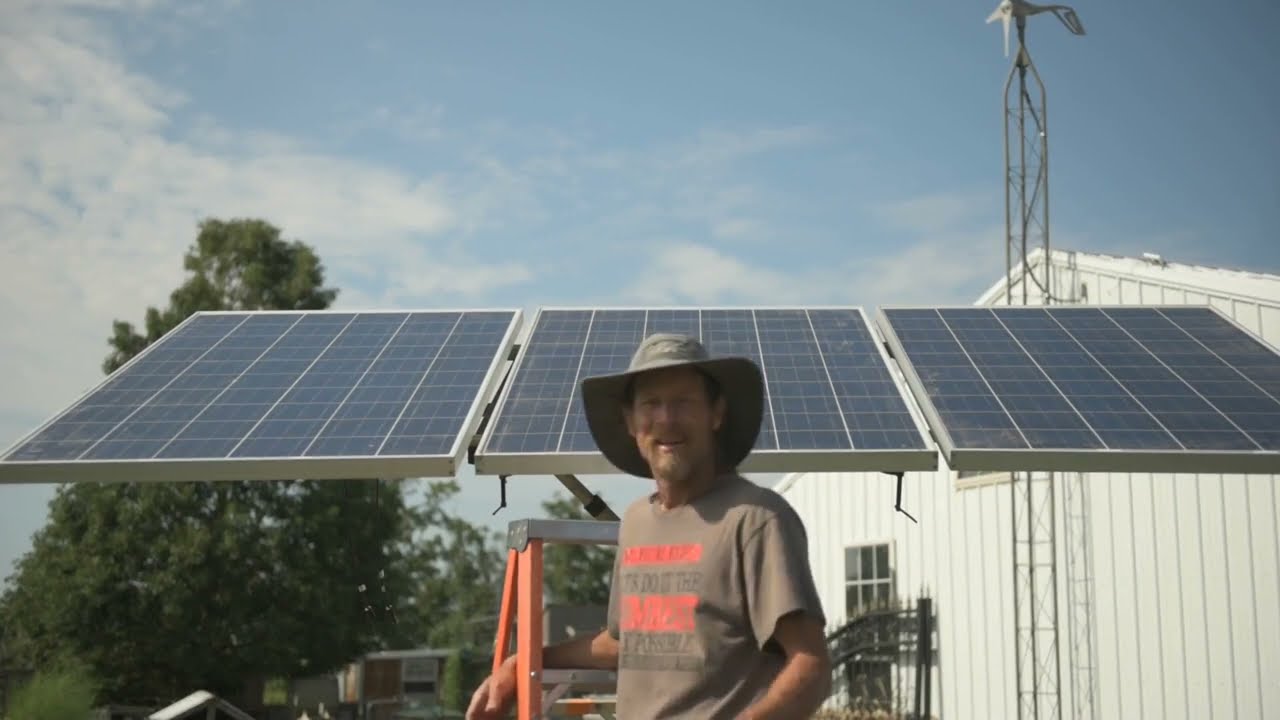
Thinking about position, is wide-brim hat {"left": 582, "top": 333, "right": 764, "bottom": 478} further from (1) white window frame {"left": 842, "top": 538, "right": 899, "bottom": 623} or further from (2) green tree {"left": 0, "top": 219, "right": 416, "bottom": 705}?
(2) green tree {"left": 0, "top": 219, "right": 416, "bottom": 705}

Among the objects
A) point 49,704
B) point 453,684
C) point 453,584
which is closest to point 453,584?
point 453,584

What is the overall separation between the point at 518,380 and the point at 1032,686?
376 inches

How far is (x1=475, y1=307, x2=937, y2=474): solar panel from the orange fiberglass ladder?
1.51 m

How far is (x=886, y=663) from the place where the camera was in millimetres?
20969

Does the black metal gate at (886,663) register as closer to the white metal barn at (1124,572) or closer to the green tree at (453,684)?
the white metal barn at (1124,572)

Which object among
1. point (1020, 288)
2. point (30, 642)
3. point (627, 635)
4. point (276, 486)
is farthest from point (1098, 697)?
point (30, 642)

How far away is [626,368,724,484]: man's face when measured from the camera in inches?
123

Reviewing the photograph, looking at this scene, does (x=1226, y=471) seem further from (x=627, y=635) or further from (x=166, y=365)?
(x=166, y=365)

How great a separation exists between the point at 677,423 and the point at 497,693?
88 cm

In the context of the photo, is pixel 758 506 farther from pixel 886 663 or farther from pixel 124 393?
pixel 886 663

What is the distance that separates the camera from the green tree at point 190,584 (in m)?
28.7

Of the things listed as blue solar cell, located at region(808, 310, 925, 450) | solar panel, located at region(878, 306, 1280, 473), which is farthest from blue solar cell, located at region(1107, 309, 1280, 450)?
blue solar cell, located at region(808, 310, 925, 450)

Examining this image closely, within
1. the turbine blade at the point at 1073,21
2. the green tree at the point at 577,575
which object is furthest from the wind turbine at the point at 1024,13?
the green tree at the point at 577,575

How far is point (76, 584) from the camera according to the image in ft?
93.9
